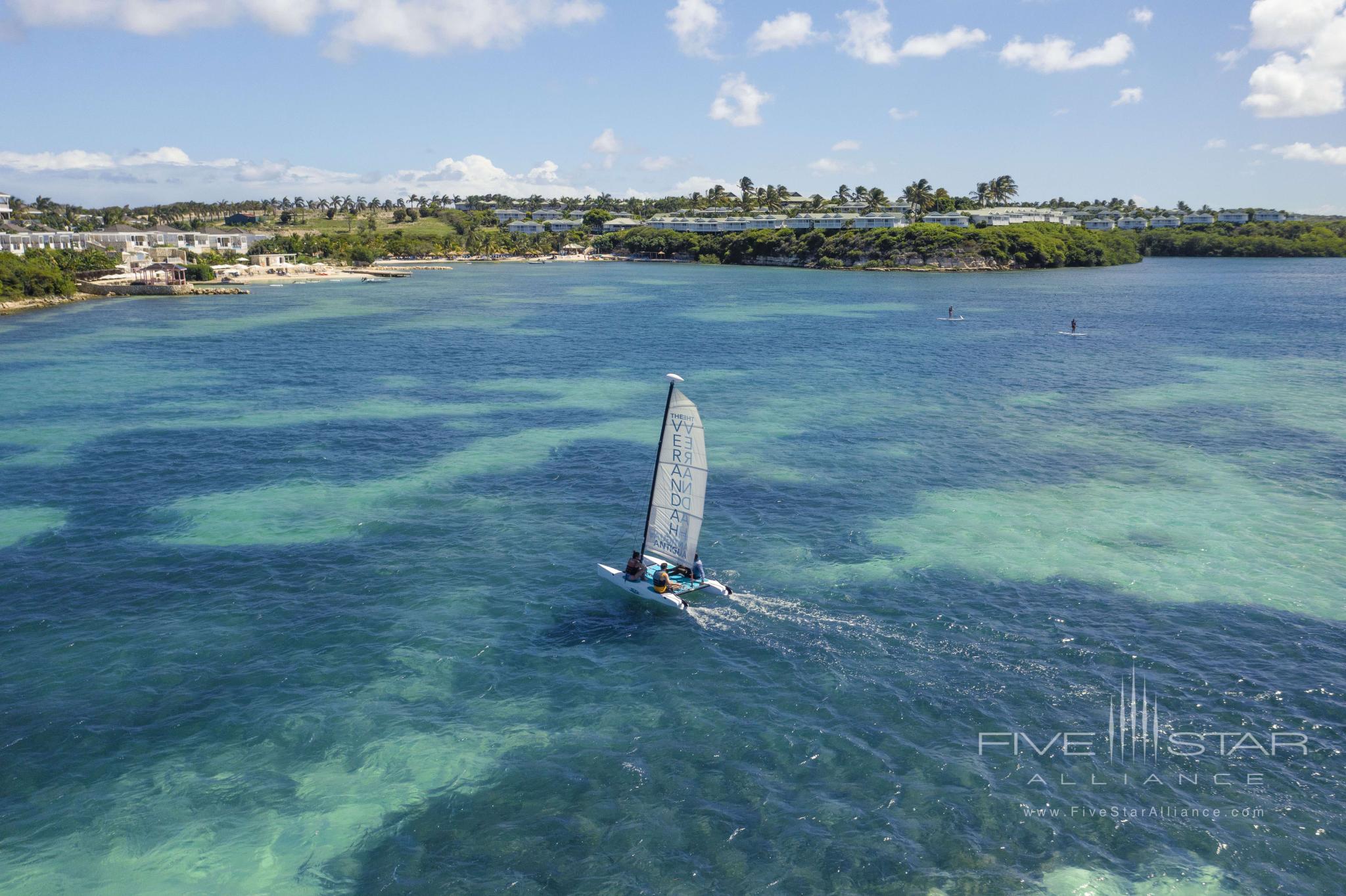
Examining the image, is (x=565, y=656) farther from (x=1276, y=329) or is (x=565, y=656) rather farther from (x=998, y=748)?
(x=1276, y=329)

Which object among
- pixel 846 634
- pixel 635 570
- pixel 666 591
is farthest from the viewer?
pixel 635 570

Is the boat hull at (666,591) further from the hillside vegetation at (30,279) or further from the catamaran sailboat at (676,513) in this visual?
the hillside vegetation at (30,279)

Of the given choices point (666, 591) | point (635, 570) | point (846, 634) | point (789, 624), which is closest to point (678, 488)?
point (635, 570)

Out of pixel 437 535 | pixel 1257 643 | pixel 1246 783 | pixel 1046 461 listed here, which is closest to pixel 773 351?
pixel 1046 461

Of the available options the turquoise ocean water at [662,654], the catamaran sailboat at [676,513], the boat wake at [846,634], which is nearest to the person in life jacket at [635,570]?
the catamaran sailboat at [676,513]

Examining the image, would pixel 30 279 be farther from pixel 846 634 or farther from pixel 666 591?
pixel 846 634

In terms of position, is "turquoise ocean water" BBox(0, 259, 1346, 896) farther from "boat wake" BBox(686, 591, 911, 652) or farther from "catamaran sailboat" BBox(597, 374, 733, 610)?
"catamaran sailboat" BBox(597, 374, 733, 610)

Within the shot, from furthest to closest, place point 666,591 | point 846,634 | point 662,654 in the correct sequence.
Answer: point 666,591 < point 846,634 < point 662,654

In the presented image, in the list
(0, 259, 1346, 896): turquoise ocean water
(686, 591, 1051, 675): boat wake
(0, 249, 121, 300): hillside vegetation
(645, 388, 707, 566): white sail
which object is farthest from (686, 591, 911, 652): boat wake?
(0, 249, 121, 300): hillside vegetation

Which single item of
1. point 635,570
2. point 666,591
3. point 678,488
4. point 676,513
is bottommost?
point 666,591
